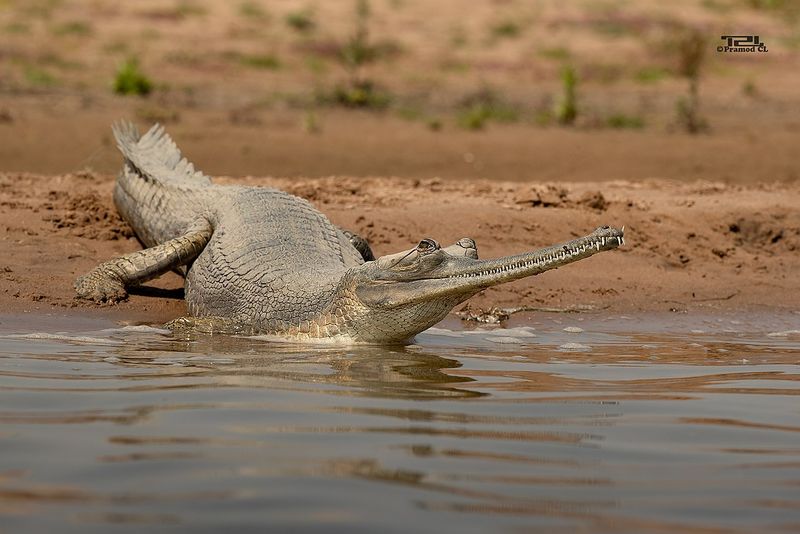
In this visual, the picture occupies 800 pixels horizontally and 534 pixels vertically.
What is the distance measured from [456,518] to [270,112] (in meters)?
14.8

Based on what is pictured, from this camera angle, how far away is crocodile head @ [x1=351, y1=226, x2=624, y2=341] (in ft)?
17.2

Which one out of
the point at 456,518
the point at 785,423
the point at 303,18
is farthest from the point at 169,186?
the point at 303,18

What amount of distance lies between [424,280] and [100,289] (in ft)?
Result: 7.85

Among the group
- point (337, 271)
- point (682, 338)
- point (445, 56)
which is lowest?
point (682, 338)

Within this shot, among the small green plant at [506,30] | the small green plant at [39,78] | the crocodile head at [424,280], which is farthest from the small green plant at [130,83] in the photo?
the crocodile head at [424,280]

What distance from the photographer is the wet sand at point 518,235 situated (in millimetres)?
7836

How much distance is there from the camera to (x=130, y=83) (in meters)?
17.3

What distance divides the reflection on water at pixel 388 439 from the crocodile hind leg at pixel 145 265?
130 cm

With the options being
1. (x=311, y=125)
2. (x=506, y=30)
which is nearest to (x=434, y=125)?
(x=311, y=125)

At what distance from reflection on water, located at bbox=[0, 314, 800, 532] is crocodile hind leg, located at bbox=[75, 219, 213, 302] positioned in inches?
51.2

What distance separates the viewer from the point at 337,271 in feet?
21.5

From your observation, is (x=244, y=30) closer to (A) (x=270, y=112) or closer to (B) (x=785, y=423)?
(A) (x=270, y=112)

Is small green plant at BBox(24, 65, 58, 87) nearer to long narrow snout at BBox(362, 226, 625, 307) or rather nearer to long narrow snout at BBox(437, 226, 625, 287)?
long narrow snout at BBox(362, 226, 625, 307)

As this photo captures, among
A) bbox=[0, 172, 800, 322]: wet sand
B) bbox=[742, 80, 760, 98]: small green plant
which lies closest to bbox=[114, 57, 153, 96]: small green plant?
bbox=[0, 172, 800, 322]: wet sand
